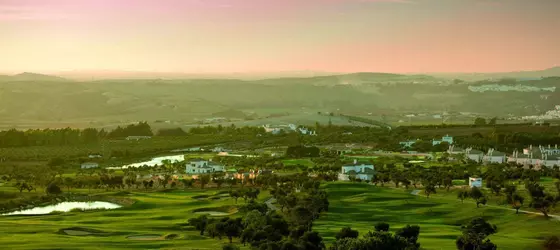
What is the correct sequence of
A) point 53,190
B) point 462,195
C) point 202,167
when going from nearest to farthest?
point 462,195 < point 53,190 < point 202,167

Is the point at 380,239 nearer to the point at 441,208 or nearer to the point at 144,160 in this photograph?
the point at 441,208

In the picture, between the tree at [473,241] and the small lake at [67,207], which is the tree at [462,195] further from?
the small lake at [67,207]

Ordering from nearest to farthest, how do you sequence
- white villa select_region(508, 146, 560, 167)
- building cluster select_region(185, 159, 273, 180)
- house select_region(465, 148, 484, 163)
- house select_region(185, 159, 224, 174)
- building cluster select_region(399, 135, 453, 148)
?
building cluster select_region(185, 159, 273, 180)
house select_region(185, 159, 224, 174)
white villa select_region(508, 146, 560, 167)
house select_region(465, 148, 484, 163)
building cluster select_region(399, 135, 453, 148)

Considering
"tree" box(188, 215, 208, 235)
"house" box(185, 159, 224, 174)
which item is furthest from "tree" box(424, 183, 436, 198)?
"house" box(185, 159, 224, 174)

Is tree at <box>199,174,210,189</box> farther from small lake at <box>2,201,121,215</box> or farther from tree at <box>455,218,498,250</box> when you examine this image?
tree at <box>455,218,498,250</box>

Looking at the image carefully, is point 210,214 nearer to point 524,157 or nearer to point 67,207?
point 67,207

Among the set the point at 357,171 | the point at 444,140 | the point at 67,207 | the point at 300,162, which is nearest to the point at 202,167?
the point at 300,162
